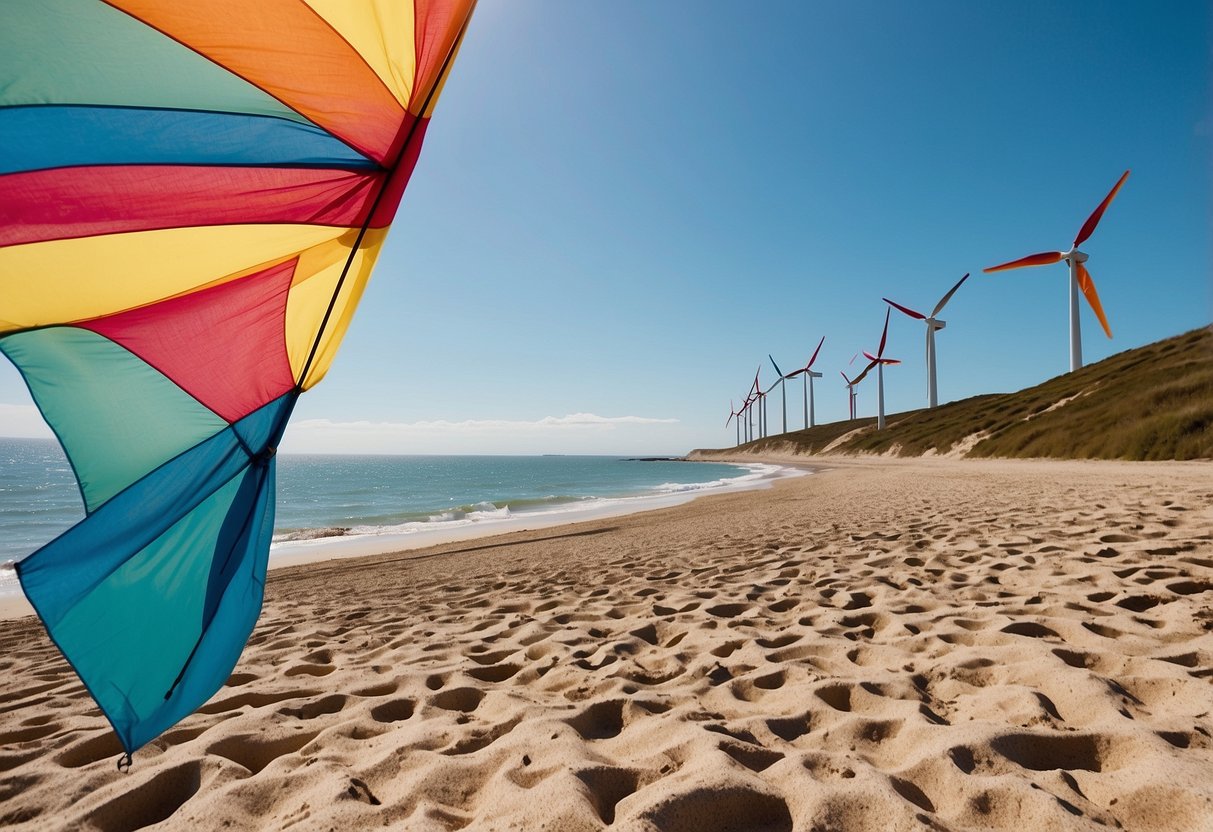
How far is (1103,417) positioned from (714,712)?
34.0m

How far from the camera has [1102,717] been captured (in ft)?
7.59

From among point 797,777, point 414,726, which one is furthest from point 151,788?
point 797,777

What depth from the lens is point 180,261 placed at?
7.07 feet

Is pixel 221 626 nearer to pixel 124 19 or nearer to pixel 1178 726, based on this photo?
pixel 124 19

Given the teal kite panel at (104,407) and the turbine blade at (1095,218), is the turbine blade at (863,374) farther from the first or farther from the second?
the teal kite panel at (104,407)

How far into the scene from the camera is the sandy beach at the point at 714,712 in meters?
1.92

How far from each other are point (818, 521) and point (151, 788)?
31.3ft

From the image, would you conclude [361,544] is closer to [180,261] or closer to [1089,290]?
[180,261]

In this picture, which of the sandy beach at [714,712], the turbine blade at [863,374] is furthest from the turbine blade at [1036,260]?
the sandy beach at [714,712]

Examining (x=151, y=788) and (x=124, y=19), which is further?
(x=151, y=788)

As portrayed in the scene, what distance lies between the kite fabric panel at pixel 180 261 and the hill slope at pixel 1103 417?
27.6m

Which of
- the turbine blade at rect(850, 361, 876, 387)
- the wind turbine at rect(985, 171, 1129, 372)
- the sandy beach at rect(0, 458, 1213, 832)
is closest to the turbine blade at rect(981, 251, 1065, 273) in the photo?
the wind turbine at rect(985, 171, 1129, 372)

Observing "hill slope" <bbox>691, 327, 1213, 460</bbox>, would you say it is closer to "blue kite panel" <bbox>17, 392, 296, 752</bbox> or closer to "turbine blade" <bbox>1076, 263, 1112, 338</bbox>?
"turbine blade" <bbox>1076, 263, 1112, 338</bbox>

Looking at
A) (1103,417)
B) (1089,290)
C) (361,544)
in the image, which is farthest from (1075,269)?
(361,544)
